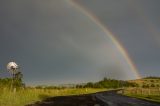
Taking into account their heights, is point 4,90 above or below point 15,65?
below

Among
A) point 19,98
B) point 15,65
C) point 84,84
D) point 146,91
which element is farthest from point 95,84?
point 19,98

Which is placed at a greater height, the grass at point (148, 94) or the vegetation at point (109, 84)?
the vegetation at point (109, 84)

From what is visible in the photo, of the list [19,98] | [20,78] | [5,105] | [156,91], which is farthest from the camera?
[20,78]

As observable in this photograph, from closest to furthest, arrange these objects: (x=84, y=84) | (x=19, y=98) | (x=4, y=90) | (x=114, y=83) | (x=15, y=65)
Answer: (x=4, y=90) < (x=19, y=98) < (x=15, y=65) < (x=84, y=84) < (x=114, y=83)

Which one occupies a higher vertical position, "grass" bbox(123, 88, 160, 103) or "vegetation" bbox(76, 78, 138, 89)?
"vegetation" bbox(76, 78, 138, 89)

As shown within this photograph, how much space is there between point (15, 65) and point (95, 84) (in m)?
132

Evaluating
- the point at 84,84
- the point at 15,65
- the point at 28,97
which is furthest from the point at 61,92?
the point at 84,84

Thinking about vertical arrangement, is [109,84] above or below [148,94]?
above

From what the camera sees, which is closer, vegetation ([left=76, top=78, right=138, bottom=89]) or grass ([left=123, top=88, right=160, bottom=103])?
grass ([left=123, top=88, right=160, bottom=103])

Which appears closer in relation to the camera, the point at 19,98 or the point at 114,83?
the point at 19,98

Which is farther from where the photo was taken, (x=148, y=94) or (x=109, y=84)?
(x=109, y=84)

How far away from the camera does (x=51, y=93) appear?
73312mm

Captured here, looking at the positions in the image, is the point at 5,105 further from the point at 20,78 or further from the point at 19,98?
the point at 20,78

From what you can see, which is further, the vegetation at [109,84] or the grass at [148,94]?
the vegetation at [109,84]
